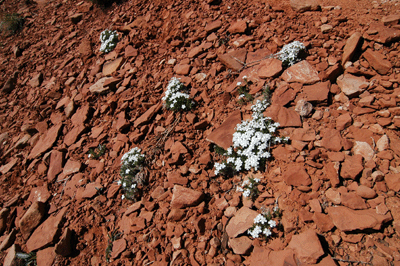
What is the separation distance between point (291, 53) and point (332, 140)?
1719mm

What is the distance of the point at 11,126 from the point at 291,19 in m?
7.55

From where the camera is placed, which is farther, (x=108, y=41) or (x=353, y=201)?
(x=108, y=41)

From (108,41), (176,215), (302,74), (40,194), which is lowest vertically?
(40,194)

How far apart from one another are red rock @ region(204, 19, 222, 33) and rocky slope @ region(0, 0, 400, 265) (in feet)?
0.09

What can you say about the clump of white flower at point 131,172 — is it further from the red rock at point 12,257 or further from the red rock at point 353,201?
the red rock at point 353,201

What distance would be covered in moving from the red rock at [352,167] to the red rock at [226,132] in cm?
156

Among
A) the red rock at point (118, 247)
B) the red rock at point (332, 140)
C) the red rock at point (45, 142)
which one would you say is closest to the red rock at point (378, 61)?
the red rock at point (332, 140)

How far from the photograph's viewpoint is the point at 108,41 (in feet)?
21.8

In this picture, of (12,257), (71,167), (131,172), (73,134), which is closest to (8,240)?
(12,257)

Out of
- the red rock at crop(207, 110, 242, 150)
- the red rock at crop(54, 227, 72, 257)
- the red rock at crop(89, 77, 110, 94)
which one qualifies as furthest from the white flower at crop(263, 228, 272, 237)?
the red rock at crop(89, 77, 110, 94)

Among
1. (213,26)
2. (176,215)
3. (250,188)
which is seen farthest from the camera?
(213,26)

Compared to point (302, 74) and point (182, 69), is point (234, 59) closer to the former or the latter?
point (182, 69)

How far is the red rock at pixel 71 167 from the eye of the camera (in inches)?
193

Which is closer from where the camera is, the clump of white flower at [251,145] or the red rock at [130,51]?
the clump of white flower at [251,145]
